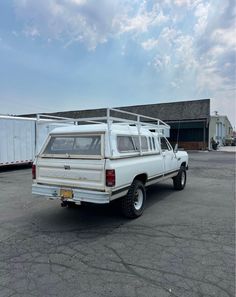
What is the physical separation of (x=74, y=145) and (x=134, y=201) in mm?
1809

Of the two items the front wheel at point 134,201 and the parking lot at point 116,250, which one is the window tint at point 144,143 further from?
the parking lot at point 116,250

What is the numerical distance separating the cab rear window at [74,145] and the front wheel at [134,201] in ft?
3.82

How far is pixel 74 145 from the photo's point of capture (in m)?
6.11

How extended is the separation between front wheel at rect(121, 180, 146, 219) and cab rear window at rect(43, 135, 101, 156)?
116 centimetres

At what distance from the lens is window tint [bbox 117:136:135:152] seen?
5893 millimetres

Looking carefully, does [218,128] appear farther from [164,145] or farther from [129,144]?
[129,144]

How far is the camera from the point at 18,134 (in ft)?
50.0

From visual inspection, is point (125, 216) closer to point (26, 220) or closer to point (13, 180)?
point (26, 220)

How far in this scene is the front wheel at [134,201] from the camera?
19.3 ft

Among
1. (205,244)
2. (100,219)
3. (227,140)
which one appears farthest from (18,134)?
(227,140)

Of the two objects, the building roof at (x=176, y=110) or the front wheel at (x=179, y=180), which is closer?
the front wheel at (x=179, y=180)

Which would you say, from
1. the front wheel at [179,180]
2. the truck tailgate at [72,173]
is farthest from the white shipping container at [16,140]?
the truck tailgate at [72,173]

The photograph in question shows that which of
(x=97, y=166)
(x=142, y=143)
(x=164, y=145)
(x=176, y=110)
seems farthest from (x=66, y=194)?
(x=176, y=110)

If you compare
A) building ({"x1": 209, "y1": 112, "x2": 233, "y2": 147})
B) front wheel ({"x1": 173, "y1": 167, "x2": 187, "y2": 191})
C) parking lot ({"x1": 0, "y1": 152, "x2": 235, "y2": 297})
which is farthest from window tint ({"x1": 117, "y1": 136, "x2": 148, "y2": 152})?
building ({"x1": 209, "y1": 112, "x2": 233, "y2": 147})
